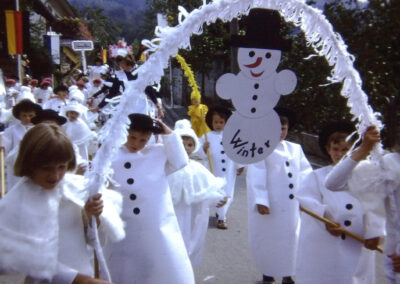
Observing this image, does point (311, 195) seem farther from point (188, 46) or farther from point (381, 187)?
point (188, 46)

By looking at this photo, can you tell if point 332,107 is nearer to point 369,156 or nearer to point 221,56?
point 221,56

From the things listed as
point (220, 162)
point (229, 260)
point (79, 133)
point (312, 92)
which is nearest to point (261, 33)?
point (229, 260)

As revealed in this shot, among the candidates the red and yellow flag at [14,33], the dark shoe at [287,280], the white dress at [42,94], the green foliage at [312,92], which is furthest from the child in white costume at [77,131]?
the white dress at [42,94]

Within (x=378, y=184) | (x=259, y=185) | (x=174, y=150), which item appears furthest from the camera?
(x=259, y=185)

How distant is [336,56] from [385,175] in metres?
→ 0.75

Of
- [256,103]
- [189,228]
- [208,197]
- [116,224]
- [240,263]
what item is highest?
[256,103]

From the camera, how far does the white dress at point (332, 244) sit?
3.64 m

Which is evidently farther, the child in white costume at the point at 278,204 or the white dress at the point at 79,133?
the white dress at the point at 79,133

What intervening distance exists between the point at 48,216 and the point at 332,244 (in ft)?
6.67

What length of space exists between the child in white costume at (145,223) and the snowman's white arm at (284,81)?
867 millimetres

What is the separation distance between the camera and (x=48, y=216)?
246 centimetres

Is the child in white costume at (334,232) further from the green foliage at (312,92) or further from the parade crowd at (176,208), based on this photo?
the green foliage at (312,92)

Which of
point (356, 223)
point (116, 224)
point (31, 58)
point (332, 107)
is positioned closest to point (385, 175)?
point (356, 223)

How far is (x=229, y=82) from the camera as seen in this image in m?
3.17
